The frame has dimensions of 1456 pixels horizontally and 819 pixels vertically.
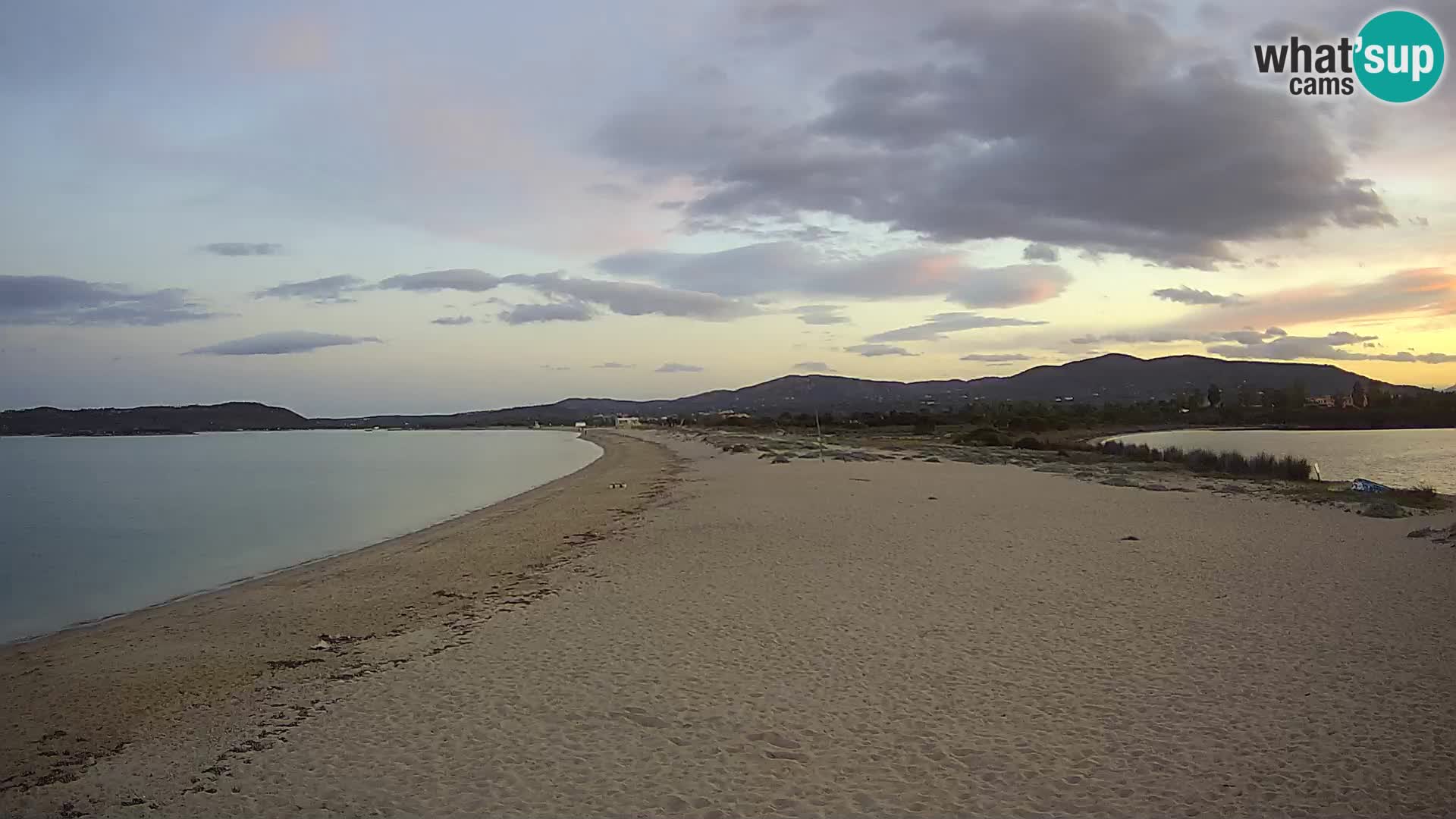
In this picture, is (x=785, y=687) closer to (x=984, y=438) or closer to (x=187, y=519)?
(x=187, y=519)

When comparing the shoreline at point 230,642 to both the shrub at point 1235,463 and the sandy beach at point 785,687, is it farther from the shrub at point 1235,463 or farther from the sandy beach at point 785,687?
the shrub at point 1235,463

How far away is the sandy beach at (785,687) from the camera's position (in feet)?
15.6

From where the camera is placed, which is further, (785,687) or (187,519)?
(187,519)

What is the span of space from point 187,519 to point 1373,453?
51.2 metres

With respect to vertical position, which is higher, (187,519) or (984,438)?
(984,438)

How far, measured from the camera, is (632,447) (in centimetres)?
5941

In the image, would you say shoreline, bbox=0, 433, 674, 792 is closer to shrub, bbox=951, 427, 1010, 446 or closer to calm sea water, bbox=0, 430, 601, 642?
calm sea water, bbox=0, 430, 601, 642

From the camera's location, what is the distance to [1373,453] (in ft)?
142

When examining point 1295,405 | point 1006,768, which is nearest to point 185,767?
point 1006,768

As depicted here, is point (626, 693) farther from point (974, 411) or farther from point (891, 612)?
point (974, 411)

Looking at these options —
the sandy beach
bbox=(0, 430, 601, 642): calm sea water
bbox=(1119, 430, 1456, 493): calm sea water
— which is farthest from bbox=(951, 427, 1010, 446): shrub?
the sandy beach

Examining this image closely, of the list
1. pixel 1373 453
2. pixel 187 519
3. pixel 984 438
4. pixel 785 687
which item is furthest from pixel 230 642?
pixel 1373 453

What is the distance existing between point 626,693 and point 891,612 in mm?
3224

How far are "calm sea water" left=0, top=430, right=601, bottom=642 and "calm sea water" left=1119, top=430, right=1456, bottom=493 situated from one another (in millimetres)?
29107
